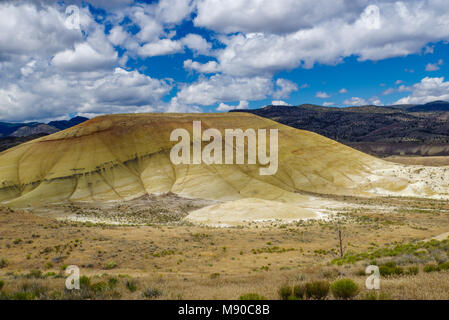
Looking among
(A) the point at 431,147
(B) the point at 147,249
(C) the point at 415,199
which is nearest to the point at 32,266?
(B) the point at 147,249

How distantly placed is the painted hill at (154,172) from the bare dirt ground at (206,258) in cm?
3184

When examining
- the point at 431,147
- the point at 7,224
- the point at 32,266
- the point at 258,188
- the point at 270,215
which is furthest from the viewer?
the point at 431,147

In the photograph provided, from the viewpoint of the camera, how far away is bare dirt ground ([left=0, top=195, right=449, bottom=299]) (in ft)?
36.2

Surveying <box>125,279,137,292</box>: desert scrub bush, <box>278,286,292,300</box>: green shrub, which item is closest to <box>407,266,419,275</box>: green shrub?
<box>278,286,292,300</box>: green shrub

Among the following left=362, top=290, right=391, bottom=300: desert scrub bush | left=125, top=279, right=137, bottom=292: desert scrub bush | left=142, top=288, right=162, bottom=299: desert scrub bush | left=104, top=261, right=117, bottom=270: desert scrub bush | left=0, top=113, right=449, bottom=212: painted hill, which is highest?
left=0, top=113, right=449, bottom=212: painted hill

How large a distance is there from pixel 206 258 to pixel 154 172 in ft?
221

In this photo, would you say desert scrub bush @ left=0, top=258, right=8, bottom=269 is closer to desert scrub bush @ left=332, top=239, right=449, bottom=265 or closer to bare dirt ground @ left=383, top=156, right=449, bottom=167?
desert scrub bush @ left=332, top=239, right=449, bottom=265

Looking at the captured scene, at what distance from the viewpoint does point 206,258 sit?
88.4ft

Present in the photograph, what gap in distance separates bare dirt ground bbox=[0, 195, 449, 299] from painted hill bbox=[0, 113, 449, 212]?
31841 millimetres

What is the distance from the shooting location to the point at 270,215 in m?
57.6
